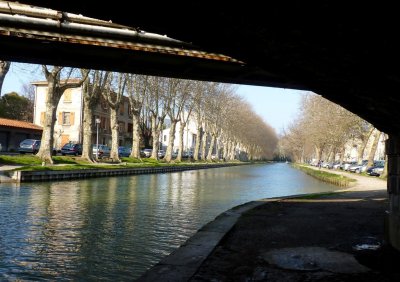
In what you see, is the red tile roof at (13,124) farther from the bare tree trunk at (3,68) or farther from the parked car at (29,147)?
the bare tree trunk at (3,68)

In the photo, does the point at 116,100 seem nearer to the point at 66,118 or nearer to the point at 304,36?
the point at 66,118

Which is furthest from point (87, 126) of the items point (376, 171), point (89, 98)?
point (376, 171)

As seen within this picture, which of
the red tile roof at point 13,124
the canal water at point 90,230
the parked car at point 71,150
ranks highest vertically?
the red tile roof at point 13,124

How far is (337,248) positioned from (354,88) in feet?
11.0

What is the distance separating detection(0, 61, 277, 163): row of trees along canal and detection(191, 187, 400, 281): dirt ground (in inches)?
999

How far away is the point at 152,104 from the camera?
61250mm

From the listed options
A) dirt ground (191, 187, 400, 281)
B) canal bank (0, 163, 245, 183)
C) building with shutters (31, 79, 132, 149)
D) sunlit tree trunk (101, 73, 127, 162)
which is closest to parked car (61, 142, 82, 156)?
sunlit tree trunk (101, 73, 127, 162)

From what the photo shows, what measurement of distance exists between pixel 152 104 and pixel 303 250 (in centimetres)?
5410

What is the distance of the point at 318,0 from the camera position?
3.23 meters

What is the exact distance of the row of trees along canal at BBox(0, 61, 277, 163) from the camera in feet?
114

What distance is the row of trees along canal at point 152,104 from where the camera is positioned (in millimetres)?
34625

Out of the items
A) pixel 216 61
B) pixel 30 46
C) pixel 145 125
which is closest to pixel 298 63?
pixel 216 61

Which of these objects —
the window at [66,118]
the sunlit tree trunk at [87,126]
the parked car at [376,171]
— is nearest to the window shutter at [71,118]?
the window at [66,118]

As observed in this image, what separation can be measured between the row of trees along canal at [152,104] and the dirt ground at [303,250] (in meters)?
25.4
